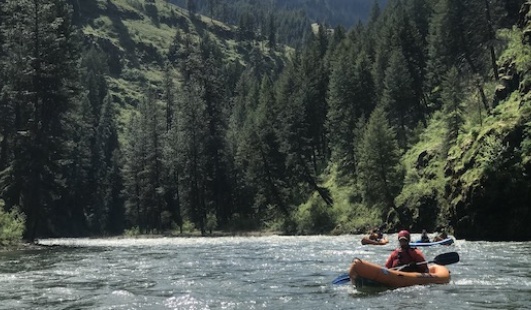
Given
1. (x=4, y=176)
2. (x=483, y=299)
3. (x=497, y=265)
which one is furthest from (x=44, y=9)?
(x=483, y=299)

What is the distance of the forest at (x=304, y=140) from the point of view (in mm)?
48156

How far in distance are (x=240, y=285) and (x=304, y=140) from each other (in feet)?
200

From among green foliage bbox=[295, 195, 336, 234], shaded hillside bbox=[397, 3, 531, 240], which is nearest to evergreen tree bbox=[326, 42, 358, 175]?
green foliage bbox=[295, 195, 336, 234]

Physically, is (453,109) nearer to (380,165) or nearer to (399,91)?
(380,165)

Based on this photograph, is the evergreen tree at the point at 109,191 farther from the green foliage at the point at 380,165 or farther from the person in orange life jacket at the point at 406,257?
the person in orange life jacket at the point at 406,257

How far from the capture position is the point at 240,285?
21578 millimetres

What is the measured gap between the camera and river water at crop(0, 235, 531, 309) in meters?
17.5

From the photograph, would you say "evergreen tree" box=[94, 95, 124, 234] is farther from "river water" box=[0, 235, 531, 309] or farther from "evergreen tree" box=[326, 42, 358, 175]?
"river water" box=[0, 235, 531, 309]

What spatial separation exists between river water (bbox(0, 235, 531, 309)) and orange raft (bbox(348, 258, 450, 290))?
0.27 m

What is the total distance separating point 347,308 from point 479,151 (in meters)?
32.8

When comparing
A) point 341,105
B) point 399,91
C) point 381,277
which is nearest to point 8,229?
point 381,277

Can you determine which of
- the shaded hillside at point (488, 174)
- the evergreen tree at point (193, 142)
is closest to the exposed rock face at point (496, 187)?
the shaded hillside at point (488, 174)

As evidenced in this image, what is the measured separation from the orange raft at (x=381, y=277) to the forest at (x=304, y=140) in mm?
23379

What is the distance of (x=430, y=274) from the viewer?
20.4 m
